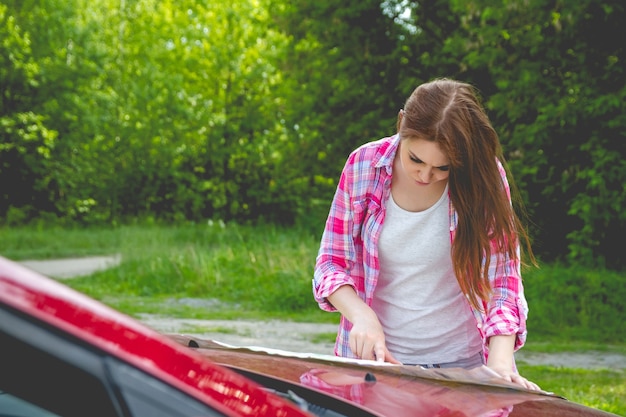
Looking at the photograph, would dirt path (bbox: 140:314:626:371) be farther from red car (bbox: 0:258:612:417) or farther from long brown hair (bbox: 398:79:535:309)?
red car (bbox: 0:258:612:417)

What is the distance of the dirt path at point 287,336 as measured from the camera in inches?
341

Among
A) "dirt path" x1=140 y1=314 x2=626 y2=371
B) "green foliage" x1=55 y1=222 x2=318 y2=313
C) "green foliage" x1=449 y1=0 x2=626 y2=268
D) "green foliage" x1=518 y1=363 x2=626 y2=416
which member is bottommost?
"green foliage" x1=55 y1=222 x2=318 y2=313

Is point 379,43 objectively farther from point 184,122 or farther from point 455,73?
point 184,122

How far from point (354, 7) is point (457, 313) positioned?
1582 cm

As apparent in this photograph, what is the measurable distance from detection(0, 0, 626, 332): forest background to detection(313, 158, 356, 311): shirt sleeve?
10520 millimetres

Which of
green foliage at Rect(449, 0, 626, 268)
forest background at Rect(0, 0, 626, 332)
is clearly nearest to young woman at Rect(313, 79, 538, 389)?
green foliage at Rect(449, 0, 626, 268)

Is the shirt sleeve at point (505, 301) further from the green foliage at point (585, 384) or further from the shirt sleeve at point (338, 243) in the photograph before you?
the green foliage at point (585, 384)

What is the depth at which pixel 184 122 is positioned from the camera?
1234 inches

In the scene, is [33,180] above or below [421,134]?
below

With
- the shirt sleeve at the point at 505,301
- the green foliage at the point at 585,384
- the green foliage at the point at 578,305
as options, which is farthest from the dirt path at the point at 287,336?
the shirt sleeve at the point at 505,301

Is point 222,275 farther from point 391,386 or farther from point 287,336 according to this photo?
point 391,386

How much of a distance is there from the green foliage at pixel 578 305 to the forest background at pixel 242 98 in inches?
46.6

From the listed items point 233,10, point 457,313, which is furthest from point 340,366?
point 233,10

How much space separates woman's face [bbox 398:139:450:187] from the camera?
2492 mm
